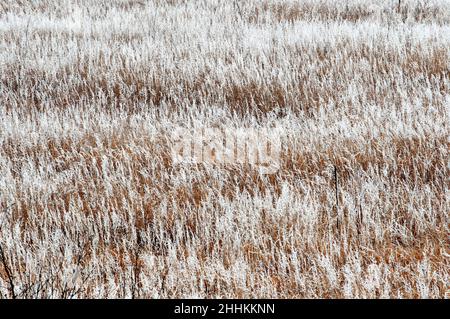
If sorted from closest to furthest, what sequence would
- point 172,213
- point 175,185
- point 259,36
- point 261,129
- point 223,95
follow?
point 172,213 → point 175,185 → point 261,129 → point 223,95 → point 259,36

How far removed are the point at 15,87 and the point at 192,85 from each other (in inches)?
93.7

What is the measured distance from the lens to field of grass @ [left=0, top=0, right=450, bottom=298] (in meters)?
2.73

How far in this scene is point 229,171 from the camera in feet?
13.2

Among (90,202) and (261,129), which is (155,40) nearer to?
(261,129)

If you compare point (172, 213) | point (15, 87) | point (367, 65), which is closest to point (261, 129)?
point (172, 213)

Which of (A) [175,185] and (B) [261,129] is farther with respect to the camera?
(B) [261,129]

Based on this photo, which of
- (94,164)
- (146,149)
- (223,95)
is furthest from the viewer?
(223,95)

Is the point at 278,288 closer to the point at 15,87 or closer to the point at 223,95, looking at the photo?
the point at 223,95

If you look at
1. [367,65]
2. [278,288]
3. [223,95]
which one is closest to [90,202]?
[278,288]

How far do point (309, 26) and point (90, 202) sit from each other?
6.37 metres

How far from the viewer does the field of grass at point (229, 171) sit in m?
2.73

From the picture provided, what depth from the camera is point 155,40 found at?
8555mm

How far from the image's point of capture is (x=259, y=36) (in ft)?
27.5

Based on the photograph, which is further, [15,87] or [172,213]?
[15,87]
